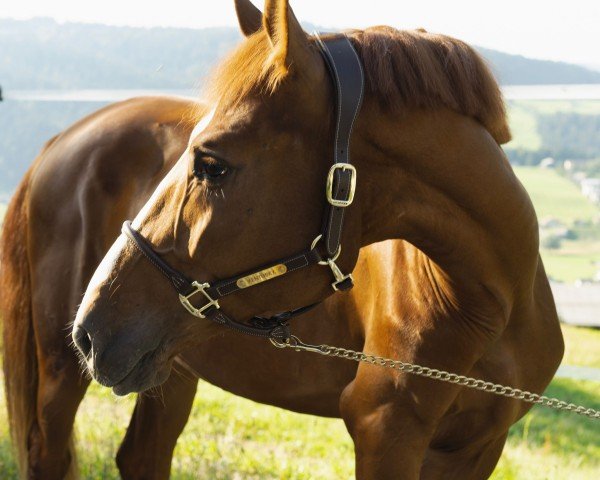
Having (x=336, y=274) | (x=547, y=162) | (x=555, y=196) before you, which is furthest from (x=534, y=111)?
(x=336, y=274)

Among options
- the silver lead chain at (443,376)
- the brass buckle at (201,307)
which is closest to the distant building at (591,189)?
the silver lead chain at (443,376)

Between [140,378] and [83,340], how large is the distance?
167 millimetres

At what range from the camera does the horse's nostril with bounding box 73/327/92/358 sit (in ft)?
6.82

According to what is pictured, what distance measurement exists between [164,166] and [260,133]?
142 cm

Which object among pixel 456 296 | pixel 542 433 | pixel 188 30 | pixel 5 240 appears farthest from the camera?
pixel 188 30

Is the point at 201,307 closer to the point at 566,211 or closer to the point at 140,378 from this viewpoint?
the point at 140,378

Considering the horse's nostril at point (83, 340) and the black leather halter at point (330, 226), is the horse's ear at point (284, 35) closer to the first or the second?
the black leather halter at point (330, 226)

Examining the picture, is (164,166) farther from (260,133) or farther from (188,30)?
(188,30)

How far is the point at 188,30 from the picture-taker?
21.2 ft

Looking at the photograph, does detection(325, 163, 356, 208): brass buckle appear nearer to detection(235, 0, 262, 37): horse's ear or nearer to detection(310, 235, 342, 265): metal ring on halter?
detection(310, 235, 342, 265): metal ring on halter

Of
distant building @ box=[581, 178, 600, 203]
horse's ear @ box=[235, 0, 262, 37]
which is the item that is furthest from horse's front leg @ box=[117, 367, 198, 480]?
distant building @ box=[581, 178, 600, 203]

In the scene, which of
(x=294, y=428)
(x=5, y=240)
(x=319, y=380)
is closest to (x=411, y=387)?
(x=319, y=380)

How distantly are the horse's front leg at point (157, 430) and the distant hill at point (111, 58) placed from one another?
2.41 metres

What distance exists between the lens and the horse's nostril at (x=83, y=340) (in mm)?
2078
